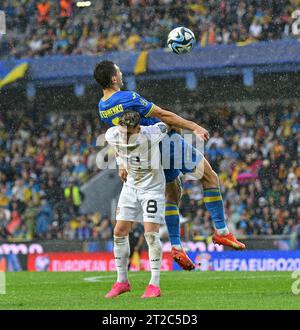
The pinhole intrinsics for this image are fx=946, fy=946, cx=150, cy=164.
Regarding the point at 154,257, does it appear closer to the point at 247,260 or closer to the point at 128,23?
the point at 247,260

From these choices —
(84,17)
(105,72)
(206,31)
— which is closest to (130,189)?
(105,72)

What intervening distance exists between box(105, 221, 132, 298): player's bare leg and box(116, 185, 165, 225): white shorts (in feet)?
0.36

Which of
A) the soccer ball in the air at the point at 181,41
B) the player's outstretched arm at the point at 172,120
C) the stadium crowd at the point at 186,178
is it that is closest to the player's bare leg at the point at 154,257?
the player's outstretched arm at the point at 172,120

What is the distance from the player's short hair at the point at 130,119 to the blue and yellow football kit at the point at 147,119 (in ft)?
0.76

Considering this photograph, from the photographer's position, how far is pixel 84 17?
26.8m

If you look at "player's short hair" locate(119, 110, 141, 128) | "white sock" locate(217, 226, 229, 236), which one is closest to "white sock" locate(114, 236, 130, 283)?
"white sock" locate(217, 226, 229, 236)

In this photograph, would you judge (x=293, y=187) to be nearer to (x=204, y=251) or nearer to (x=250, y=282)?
(x=204, y=251)

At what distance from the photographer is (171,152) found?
1099 centimetres

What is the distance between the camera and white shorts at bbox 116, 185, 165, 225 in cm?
1038

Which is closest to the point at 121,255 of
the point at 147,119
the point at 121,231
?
the point at 121,231

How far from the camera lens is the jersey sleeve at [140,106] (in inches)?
413

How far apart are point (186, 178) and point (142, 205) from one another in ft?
41.8

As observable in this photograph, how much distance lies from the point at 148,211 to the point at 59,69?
16636 millimetres

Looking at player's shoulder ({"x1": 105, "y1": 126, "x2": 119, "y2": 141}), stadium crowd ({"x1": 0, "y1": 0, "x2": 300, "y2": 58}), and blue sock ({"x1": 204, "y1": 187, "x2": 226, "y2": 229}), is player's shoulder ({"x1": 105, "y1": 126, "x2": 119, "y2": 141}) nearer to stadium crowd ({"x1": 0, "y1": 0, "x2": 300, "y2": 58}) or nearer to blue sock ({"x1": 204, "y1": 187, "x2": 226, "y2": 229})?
blue sock ({"x1": 204, "y1": 187, "x2": 226, "y2": 229})
